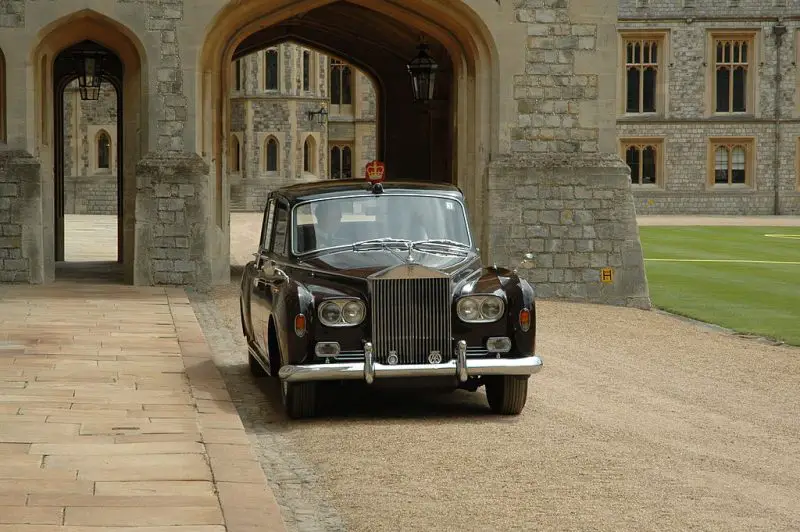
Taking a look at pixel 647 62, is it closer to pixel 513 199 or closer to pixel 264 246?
pixel 513 199

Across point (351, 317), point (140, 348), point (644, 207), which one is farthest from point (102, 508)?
point (644, 207)

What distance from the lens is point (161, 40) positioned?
17.0 m

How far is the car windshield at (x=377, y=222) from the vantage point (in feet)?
30.0

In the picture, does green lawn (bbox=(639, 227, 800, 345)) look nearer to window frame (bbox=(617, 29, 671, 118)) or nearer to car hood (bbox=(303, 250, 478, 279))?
car hood (bbox=(303, 250, 478, 279))

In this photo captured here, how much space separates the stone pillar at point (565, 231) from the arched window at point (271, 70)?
38.3 metres

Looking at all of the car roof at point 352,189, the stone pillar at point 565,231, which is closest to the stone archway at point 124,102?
the stone pillar at point 565,231

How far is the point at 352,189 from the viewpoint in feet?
31.1

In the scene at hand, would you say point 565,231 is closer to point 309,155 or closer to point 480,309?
point 480,309

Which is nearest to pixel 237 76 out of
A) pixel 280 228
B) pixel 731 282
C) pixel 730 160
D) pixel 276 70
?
pixel 276 70

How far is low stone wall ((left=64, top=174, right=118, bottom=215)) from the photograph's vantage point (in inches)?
1893

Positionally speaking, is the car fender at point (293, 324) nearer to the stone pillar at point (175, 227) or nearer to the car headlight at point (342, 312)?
the car headlight at point (342, 312)

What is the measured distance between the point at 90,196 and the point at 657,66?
20.5m

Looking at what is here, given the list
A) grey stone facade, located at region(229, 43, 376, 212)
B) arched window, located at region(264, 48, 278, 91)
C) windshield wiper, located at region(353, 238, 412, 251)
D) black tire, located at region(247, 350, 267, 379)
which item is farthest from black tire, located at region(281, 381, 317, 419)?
arched window, located at region(264, 48, 278, 91)

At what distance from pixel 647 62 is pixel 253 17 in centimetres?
3235
